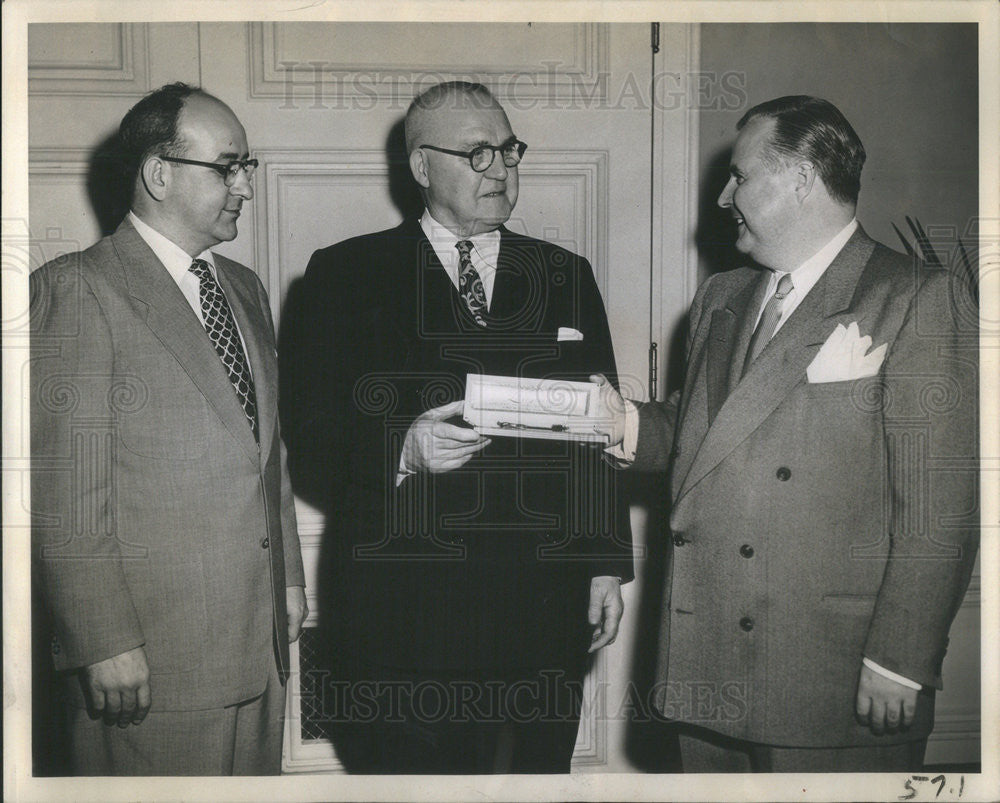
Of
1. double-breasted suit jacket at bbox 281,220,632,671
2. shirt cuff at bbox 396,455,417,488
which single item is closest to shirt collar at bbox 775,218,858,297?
double-breasted suit jacket at bbox 281,220,632,671

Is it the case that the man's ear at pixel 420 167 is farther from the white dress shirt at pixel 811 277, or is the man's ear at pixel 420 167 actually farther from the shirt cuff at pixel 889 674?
the shirt cuff at pixel 889 674

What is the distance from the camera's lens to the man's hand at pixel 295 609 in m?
1.74

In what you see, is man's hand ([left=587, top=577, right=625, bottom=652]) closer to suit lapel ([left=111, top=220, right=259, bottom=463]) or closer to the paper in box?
the paper in box

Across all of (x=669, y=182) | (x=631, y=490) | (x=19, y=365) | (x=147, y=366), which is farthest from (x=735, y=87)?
(x=19, y=365)

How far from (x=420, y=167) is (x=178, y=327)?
53 centimetres

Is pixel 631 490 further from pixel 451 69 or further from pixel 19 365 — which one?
pixel 19 365

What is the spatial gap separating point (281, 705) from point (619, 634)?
66cm

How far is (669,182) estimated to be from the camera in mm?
1777

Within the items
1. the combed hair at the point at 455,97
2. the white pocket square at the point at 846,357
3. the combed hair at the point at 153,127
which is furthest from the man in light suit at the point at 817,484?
the combed hair at the point at 153,127

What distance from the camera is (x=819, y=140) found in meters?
1.66

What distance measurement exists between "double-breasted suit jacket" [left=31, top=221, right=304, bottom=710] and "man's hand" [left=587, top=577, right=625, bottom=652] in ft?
1.97

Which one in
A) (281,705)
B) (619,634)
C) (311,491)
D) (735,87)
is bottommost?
(281,705)

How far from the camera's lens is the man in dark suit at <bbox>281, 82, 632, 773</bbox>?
5.56 feet

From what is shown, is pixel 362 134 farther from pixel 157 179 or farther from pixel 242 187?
pixel 157 179
